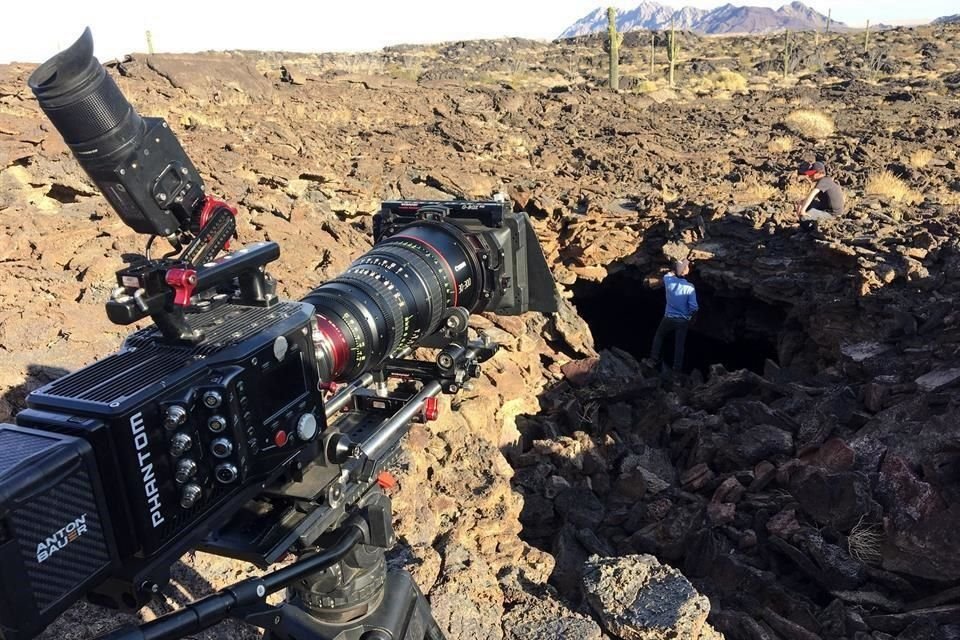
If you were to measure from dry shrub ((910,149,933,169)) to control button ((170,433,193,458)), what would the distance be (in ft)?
43.3

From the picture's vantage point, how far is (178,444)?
1533 millimetres

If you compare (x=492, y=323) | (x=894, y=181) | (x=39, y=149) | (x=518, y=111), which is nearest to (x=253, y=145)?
(x=39, y=149)

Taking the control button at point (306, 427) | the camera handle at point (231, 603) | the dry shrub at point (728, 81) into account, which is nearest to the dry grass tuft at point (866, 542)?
the camera handle at point (231, 603)

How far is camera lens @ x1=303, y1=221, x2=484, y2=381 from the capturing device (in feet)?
7.84

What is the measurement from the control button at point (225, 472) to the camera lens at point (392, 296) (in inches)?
24.6

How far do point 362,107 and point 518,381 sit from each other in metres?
8.29

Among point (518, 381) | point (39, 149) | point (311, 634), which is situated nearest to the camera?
point (311, 634)

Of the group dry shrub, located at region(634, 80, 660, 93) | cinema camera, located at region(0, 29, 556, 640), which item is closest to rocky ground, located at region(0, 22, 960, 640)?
cinema camera, located at region(0, 29, 556, 640)

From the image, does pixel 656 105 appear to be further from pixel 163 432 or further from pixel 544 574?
pixel 163 432

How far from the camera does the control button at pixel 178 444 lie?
1.53m

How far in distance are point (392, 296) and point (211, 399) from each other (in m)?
1.12

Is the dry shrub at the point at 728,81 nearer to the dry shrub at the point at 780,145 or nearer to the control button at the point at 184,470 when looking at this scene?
the dry shrub at the point at 780,145

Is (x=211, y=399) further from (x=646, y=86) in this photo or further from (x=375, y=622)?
(x=646, y=86)

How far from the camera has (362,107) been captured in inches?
511
